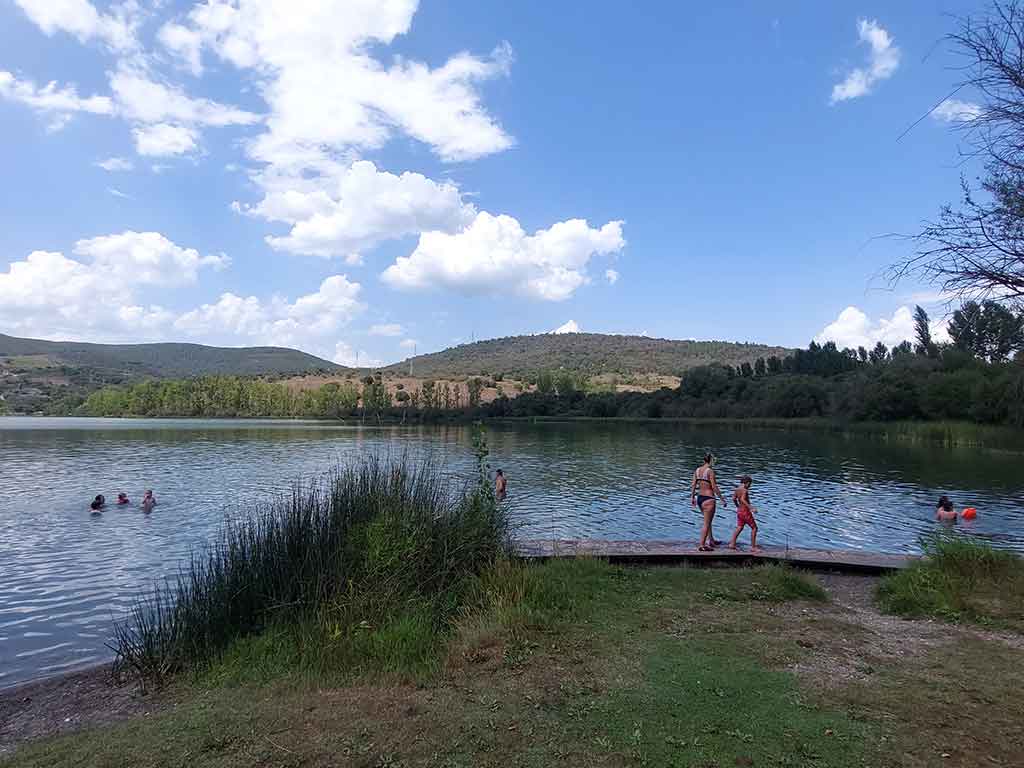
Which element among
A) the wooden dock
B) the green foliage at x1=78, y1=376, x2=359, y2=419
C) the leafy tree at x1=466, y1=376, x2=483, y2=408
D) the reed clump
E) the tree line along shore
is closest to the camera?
the reed clump

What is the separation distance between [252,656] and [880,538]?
56.2ft

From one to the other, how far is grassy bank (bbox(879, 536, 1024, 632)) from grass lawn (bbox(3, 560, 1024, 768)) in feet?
1.90

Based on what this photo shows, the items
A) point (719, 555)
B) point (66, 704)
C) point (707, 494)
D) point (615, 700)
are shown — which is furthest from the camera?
point (707, 494)

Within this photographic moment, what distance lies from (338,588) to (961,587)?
8.16 meters

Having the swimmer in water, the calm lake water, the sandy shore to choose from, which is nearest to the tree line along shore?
the calm lake water

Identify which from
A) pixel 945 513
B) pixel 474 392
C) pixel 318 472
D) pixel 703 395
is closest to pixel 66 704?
pixel 945 513

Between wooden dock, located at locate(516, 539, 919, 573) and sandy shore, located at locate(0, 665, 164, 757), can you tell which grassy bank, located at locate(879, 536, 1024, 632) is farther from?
sandy shore, located at locate(0, 665, 164, 757)

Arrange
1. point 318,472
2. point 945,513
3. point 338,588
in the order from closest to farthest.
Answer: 1. point 338,588
2. point 945,513
3. point 318,472

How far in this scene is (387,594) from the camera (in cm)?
793

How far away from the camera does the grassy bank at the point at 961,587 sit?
26.3 ft

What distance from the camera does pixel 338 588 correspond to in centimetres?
810

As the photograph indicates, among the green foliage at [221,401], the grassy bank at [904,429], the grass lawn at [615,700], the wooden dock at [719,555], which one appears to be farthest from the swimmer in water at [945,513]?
the green foliage at [221,401]

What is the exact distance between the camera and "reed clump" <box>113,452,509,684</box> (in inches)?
278

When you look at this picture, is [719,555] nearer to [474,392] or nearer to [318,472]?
[318,472]
